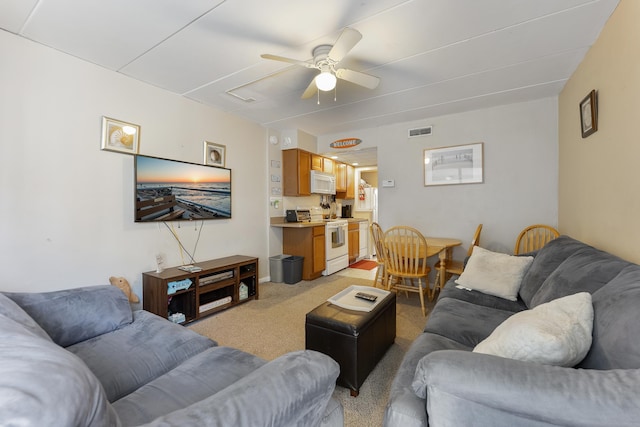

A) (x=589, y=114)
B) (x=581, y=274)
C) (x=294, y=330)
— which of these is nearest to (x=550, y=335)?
(x=581, y=274)

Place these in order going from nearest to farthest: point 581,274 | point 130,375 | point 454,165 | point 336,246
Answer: point 130,375, point 581,274, point 454,165, point 336,246

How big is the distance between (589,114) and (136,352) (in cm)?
369

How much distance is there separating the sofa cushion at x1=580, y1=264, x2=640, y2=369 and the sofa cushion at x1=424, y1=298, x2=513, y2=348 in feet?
1.75

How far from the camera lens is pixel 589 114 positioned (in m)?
2.21

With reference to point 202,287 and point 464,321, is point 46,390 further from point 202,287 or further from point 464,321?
point 202,287

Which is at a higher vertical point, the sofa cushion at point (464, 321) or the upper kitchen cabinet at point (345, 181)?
the upper kitchen cabinet at point (345, 181)

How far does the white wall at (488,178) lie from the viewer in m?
3.31

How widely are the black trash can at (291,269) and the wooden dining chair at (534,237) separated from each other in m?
2.89

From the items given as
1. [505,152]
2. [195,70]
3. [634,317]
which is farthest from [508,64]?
[195,70]

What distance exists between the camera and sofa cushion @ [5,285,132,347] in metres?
1.54

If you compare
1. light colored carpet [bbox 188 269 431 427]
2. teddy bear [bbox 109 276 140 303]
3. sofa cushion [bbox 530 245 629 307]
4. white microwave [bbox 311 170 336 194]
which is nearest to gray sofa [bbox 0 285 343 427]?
light colored carpet [bbox 188 269 431 427]

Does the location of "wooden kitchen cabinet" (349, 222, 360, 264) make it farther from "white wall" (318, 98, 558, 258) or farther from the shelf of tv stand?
the shelf of tv stand

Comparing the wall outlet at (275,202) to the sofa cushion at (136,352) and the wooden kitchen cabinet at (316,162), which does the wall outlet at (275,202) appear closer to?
the wooden kitchen cabinet at (316,162)

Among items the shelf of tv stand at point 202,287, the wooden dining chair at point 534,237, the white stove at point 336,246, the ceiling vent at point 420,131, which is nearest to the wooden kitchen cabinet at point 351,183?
the white stove at point 336,246
